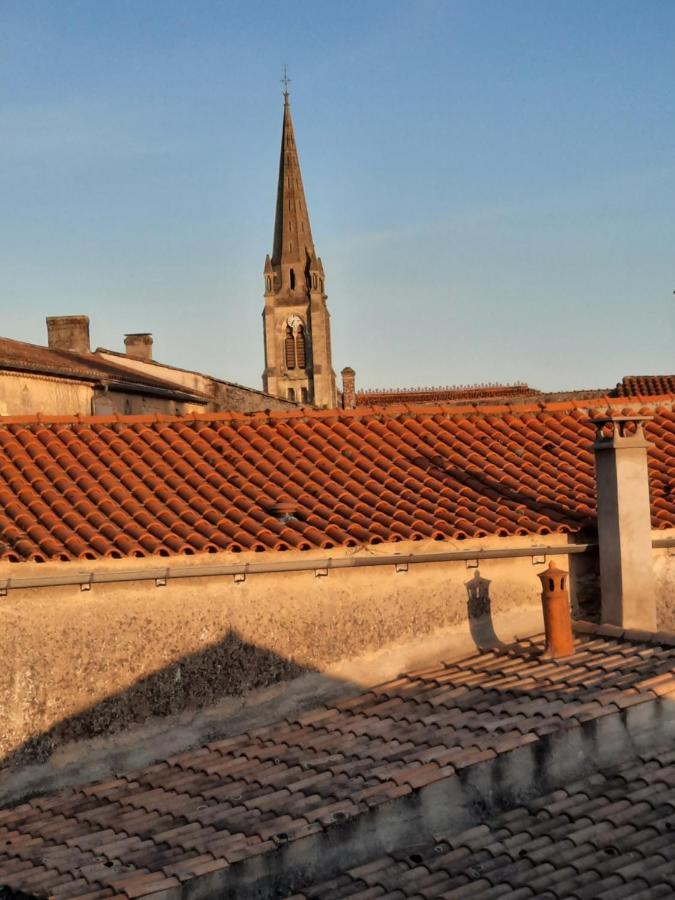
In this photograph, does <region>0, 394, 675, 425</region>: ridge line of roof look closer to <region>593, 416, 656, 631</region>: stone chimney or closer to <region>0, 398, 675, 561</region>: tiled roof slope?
<region>0, 398, 675, 561</region>: tiled roof slope

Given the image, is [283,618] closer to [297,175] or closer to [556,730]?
[556,730]

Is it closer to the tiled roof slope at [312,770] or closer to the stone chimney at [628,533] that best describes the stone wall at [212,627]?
the tiled roof slope at [312,770]

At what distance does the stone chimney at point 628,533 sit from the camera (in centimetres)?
1098

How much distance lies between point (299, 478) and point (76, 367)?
15399mm

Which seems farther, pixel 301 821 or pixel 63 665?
pixel 63 665

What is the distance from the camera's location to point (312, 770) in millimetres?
9047

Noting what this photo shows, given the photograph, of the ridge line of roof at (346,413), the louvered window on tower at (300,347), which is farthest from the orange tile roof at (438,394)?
the louvered window on tower at (300,347)

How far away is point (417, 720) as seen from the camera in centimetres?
966

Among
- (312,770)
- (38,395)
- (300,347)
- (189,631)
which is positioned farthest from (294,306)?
A: (312,770)

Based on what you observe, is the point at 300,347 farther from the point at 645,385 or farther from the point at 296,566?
the point at 296,566

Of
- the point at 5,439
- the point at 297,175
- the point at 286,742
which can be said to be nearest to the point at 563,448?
the point at 286,742

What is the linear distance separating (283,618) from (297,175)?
84430mm

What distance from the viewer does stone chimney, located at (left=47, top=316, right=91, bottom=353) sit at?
3316 centimetres

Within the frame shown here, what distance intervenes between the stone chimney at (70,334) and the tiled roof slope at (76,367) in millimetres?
489
